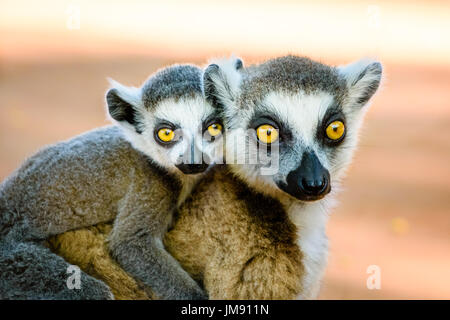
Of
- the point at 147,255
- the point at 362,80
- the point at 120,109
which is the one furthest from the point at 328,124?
the point at 120,109

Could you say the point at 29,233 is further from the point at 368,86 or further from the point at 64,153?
the point at 368,86

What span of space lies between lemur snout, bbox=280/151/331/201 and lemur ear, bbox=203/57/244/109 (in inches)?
21.8

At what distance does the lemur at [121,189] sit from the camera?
3.08 m

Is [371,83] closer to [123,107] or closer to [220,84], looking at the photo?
[220,84]

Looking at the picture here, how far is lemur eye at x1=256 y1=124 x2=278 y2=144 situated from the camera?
127 inches

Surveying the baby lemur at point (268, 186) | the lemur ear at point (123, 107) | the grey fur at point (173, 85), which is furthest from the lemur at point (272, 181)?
the lemur ear at point (123, 107)

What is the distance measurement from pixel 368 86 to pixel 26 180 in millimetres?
1850

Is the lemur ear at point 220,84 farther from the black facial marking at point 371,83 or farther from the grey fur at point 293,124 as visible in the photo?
the black facial marking at point 371,83

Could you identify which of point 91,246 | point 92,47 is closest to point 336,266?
point 91,246

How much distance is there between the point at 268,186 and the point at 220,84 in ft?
1.89

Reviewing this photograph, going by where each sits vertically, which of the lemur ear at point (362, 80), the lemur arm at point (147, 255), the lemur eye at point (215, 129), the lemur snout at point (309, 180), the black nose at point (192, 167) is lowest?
the lemur arm at point (147, 255)

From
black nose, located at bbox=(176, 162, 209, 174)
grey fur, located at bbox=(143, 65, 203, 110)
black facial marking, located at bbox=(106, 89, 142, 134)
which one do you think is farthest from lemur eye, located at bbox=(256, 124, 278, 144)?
black facial marking, located at bbox=(106, 89, 142, 134)

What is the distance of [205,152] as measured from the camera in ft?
11.1

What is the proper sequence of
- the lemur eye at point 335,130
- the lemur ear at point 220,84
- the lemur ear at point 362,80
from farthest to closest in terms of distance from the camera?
the lemur ear at point 362,80 < the lemur ear at point 220,84 < the lemur eye at point 335,130
